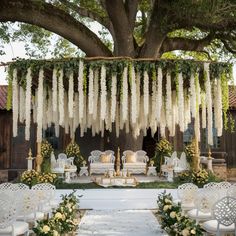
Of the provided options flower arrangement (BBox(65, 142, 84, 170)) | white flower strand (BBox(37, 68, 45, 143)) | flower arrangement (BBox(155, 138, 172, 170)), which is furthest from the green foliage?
white flower strand (BBox(37, 68, 45, 143))

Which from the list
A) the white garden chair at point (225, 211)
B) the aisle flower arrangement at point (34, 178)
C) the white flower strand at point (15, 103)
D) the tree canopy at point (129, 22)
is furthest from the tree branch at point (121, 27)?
the white garden chair at point (225, 211)

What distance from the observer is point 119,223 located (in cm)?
850

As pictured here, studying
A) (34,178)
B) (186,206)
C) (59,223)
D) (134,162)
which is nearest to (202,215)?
(186,206)

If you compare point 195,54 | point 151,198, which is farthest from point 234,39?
point 151,198

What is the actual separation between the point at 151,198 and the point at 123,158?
4.04 m

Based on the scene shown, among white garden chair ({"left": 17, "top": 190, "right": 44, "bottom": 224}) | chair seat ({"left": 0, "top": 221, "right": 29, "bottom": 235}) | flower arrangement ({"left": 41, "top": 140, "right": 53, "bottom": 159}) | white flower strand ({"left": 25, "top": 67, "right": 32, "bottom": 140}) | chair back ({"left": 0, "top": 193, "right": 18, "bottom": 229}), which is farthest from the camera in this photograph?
flower arrangement ({"left": 41, "top": 140, "right": 53, "bottom": 159})

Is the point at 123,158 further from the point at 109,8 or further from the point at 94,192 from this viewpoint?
the point at 109,8

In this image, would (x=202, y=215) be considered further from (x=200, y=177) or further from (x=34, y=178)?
(x=34, y=178)

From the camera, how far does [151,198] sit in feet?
36.1

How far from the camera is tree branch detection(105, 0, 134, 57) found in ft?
44.4

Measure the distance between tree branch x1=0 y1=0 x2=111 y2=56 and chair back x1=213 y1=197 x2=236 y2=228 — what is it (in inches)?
344

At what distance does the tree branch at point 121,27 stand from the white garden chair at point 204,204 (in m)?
7.73

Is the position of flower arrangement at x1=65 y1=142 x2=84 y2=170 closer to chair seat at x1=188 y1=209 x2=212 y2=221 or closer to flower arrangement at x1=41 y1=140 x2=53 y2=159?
flower arrangement at x1=41 y1=140 x2=53 y2=159

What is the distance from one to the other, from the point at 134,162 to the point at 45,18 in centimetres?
565
